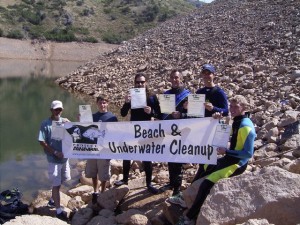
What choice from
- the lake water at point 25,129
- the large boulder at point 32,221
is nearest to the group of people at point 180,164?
the large boulder at point 32,221

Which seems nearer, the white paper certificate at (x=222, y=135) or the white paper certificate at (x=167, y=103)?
the white paper certificate at (x=222, y=135)

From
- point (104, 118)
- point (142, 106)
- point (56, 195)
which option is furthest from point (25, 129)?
point (142, 106)

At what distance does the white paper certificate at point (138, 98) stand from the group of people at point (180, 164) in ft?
0.31

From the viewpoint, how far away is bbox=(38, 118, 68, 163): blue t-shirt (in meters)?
7.02

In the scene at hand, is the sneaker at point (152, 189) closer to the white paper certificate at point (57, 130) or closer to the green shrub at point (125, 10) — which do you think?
the white paper certificate at point (57, 130)

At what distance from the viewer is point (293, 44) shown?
18.2 metres

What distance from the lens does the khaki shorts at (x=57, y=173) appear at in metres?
7.18

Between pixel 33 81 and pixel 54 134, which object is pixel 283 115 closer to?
pixel 54 134

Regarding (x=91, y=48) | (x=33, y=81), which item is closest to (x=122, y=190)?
(x=33, y=81)

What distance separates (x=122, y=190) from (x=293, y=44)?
13.2 m

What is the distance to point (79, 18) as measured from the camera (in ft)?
281

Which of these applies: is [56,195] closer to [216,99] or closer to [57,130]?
[57,130]

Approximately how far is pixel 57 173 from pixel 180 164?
6.67 ft

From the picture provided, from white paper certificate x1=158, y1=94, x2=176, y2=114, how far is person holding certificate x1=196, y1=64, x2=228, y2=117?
45cm
